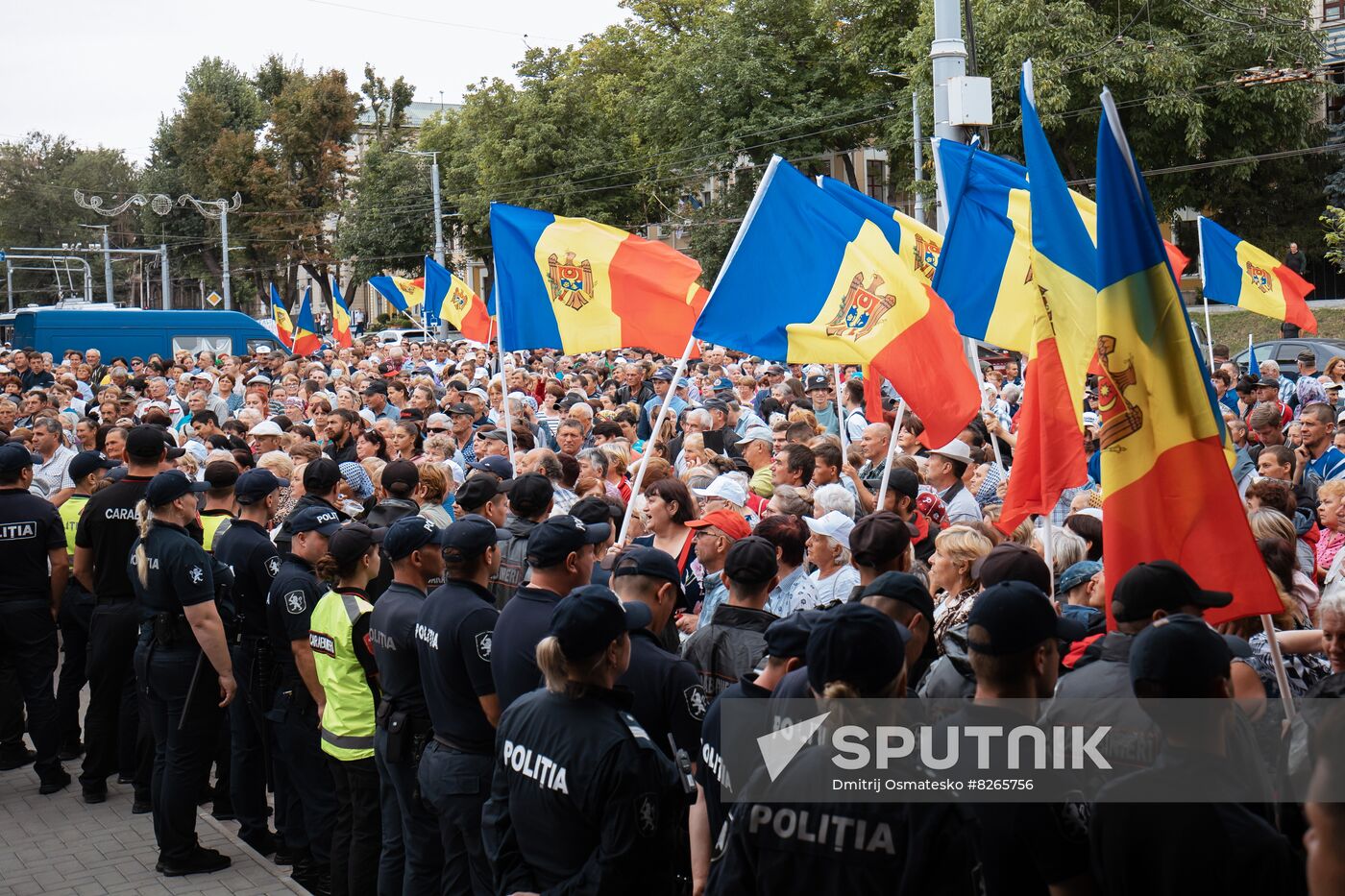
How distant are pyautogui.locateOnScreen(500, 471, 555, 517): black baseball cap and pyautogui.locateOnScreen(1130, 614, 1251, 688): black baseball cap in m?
3.50

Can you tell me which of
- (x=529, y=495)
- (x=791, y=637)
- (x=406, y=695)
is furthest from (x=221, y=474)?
(x=791, y=637)

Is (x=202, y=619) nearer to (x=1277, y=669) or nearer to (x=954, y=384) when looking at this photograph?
(x=954, y=384)

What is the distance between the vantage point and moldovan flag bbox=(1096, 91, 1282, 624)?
167 inches

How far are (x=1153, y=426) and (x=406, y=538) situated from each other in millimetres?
2957

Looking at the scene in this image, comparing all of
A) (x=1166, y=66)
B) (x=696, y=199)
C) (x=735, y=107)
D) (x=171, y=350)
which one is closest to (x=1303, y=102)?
(x=1166, y=66)

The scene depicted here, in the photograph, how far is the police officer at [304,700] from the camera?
20.2 ft

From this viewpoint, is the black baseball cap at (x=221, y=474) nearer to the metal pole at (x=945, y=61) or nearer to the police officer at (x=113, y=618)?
the police officer at (x=113, y=618)

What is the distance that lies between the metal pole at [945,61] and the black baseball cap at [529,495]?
5.59 meters

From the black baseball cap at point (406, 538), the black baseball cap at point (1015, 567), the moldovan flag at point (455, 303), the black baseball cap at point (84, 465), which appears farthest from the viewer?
the moldovan flag at point (455, 303)

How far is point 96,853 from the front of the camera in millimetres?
7074

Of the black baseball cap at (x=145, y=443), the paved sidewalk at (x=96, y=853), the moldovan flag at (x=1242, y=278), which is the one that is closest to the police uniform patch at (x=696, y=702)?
the paved sidewalk at (x=96, y=853)

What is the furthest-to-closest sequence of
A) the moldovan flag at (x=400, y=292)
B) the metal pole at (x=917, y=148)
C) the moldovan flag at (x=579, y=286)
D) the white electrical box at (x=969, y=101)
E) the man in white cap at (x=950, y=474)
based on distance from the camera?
the metal pole at (x=917, y=148)
the moldovan flag at (x=400, y=292)
the white electrical box at (x=969, y=101)
the moldovan flag at (x=579, y=286)
the man in white cap at (x=950, y=474)

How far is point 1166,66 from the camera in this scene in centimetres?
3219

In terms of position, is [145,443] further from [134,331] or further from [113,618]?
[134,331]
